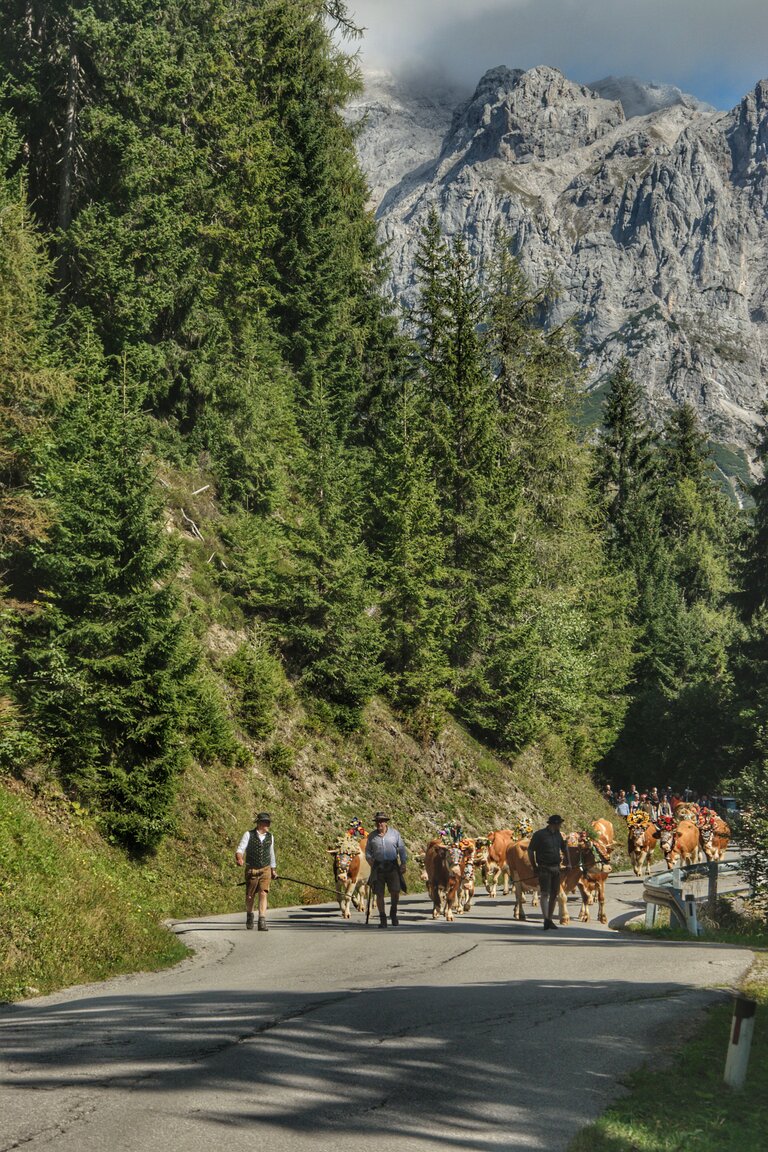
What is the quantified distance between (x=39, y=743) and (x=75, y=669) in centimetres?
157

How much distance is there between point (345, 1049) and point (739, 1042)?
2838 mm

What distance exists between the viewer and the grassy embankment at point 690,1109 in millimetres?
6406

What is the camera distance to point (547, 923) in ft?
63.5

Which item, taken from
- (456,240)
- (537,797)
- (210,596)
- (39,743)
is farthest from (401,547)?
(39,743)

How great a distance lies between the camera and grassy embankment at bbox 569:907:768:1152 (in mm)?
6406

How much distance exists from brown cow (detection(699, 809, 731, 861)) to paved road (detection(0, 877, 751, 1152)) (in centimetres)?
2087

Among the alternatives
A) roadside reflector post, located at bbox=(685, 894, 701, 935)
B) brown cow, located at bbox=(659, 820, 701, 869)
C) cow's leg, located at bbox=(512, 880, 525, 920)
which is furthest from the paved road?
brown cow, located at bbox=(659, 820, 701, 869)

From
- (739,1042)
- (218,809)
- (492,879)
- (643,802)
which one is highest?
(218,809)

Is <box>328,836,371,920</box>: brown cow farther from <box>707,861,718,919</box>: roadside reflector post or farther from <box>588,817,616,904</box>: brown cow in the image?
<box>707,861,718,919</box>: roadside reflector post

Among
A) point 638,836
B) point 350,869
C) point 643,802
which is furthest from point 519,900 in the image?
point 643,802

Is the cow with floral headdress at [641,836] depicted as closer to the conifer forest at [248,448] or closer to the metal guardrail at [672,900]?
the conifer forest at [248,448]

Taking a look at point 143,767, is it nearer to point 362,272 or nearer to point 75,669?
point 75,669

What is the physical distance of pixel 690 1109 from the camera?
7.14 meters

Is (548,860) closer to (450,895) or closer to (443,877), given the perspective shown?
(443,877)
